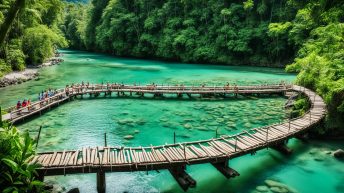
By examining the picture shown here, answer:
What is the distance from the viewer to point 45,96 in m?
30.3

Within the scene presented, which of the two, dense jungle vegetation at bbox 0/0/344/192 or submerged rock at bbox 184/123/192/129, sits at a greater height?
dense jungle vegetation at bbox 0/0/344/192

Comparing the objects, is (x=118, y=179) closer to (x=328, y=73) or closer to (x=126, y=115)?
(x=126, y=115)

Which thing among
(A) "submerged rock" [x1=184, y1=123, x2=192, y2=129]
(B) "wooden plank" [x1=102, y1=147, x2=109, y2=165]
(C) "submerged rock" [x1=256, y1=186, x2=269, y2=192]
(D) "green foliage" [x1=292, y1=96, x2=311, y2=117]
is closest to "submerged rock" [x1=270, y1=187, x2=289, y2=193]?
(C) "submerged rock" [x1=256, y1=186, x2=269, y2=192]

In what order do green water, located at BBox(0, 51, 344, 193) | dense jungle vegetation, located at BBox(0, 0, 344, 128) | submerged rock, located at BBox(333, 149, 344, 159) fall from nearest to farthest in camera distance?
green water, located at BBox(0, 51, 344, 193) → submerged rock, located at BBox(333, 149, 344, 159) → dense jungle vegetation, located at BBox(0, 0, 344, 128)

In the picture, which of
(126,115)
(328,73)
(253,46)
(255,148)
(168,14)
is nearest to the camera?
(255,148)

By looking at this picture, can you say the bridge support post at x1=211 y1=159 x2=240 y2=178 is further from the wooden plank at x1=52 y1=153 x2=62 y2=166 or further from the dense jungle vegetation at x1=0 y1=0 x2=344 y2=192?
the dense jungle vegetation at x1=0 y1=0 x2=344 y2=192

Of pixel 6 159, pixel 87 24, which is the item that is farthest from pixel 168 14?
pixel 6 159

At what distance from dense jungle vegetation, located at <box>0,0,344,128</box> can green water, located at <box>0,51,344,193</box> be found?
483 cm

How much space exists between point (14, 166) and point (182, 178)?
6.99 m

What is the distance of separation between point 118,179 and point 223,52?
53517 mm

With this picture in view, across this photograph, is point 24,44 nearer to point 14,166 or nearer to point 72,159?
point 72,159

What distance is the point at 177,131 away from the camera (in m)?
23.3

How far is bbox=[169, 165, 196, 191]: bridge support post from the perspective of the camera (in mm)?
13587

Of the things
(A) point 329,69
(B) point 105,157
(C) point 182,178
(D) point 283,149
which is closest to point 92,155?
(B) point 105,157
